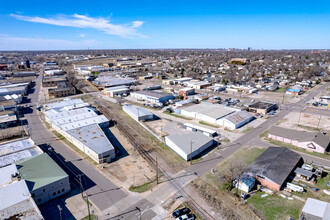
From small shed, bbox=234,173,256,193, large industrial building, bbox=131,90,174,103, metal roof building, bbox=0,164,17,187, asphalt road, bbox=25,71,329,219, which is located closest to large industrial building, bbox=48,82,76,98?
large industrial building, bbox=131,90,174,103

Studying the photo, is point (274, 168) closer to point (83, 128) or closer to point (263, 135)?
point (263, 135)

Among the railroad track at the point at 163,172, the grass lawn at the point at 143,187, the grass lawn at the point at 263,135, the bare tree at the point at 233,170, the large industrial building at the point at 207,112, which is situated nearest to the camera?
the railroad track at the point at 163,172

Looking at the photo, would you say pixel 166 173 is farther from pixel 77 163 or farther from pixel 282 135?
pixel 282 135

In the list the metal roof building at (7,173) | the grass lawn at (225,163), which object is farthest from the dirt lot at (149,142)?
the metal roof building at (7,173)

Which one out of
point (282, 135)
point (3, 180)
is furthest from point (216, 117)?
point (3, 180)

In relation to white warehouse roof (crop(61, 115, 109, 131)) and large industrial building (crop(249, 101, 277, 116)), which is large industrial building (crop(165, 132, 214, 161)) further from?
large industrial building (crop(249, 101, 277, 116))

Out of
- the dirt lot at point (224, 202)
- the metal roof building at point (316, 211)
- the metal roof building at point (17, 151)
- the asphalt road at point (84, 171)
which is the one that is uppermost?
the metal roof building at point (17, 151)

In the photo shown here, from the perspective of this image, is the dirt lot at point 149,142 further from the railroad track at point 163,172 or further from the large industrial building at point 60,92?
the large industrial building at point 60,92
